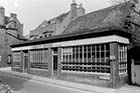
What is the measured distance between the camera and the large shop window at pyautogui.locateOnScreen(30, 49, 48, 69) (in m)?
18.9

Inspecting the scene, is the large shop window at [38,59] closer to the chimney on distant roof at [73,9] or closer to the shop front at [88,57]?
the shop front at [88,57]

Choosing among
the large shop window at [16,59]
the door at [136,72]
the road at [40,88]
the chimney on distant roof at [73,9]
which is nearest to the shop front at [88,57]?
the door at [136,72]

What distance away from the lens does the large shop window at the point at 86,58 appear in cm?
1284

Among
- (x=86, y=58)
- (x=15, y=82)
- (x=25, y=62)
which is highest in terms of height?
(x=86, y=58)

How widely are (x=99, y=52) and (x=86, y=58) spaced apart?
1.51m

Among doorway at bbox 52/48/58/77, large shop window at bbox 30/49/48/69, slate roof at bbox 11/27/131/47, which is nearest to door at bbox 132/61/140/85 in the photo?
slate roof at bbox 11/27/131/47

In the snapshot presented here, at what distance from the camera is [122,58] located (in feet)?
43.8

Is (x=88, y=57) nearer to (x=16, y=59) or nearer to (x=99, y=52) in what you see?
(x=99, y=52)

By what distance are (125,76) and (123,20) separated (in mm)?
6044

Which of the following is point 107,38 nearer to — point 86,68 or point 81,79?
point 86,68

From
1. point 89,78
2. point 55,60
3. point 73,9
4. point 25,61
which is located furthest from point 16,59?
point 89,78

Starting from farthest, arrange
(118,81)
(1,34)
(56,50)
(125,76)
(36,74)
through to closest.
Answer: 1. (1,34)
2. (36,74)
3. (56,50)
4. (125,76)
5. (118,81)

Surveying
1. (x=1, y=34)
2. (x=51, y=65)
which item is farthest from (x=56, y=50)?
(x=1, y=34)

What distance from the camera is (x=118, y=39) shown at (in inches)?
492
